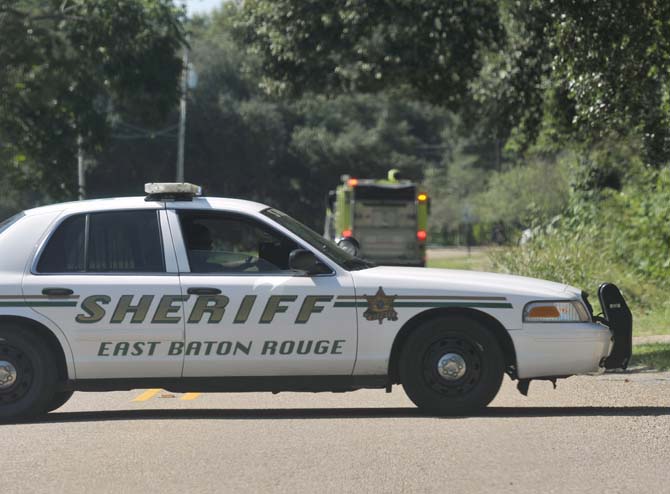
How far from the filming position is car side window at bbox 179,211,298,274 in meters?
9.40

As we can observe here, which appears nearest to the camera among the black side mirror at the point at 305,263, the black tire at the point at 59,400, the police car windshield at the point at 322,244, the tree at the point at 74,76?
the black side mirror at the point at 305,263

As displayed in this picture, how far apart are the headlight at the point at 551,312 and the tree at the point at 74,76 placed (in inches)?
721

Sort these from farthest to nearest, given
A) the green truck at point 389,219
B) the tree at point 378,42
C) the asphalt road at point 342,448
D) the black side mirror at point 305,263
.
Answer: the green truck at point 389,219
the tree at point 378,42
the black side mirror at point 305,263
the asphalt road at point 342,448

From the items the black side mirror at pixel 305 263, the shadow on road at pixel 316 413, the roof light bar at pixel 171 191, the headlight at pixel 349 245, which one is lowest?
the shadow on road at pixel 316 413

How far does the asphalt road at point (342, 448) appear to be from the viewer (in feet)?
22.6

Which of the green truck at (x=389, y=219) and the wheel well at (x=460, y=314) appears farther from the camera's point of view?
the green truck at (x=389, y=219)

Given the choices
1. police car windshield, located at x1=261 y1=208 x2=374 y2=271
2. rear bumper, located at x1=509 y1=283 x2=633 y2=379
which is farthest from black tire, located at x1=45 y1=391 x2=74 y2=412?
rear bumper, located at x1=509 y1=283 x2=633 y2=379

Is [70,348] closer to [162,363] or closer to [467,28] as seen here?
[162,363]

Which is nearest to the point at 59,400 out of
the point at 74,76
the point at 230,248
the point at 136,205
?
the point at 136,205

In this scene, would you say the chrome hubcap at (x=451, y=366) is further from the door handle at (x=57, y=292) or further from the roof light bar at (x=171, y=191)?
the door handle at (x=57, y=292)

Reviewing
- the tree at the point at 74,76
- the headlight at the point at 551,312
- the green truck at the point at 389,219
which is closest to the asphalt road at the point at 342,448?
the headlight at the point at 551,312

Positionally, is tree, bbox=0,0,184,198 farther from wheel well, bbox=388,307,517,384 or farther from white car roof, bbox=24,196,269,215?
wheel well, bbox=388,307,517,384

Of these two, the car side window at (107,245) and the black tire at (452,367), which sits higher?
the car side window at (107,245)

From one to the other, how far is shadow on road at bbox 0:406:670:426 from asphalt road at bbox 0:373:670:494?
0.01 m
